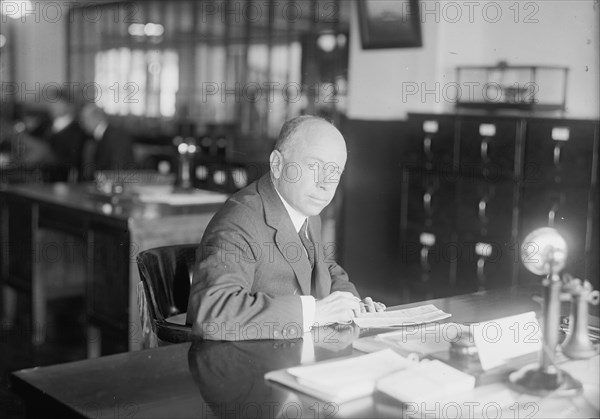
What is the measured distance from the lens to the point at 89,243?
4344 mm

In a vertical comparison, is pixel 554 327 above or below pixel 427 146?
below

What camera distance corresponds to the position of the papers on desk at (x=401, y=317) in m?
2.06

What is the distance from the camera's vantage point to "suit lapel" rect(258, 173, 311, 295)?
7.25 feet

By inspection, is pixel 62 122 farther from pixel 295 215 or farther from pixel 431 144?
pixel 295 215

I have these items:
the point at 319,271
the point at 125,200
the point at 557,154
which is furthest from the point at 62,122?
the point at 319,271

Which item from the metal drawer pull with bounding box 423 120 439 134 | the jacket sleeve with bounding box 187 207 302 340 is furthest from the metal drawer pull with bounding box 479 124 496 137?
the jacket sleeve with bounding box 187 207 302 340

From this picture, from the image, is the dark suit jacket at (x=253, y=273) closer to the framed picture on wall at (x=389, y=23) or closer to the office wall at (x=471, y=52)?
the office wall at (x=471, y=52)

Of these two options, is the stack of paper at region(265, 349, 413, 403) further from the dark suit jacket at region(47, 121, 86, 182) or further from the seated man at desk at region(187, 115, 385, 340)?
the dark suit jacket at region(47, 121, 86, 182)

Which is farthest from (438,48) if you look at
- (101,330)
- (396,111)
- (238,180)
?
(101,330)

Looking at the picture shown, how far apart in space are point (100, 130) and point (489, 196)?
4271 millimetres

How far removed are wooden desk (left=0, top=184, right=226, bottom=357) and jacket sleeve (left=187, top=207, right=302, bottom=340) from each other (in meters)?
2.01

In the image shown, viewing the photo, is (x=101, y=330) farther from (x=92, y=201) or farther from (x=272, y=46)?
(x=272, y=46)

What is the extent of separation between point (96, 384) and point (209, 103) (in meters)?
9.09

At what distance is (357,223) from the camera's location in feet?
19.5
